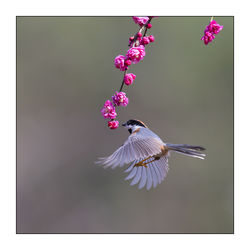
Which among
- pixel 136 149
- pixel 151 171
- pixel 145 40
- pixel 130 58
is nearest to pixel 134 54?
pixel 130 58

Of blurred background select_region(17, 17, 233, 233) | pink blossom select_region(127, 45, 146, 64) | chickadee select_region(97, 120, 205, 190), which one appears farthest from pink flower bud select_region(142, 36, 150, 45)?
blurred background select_region(17, 17, 233, 233)

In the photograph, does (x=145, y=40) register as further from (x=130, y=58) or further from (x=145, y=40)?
(x=130, y=58)

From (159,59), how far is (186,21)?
833 mm

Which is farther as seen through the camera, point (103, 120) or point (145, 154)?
point (103, 120)

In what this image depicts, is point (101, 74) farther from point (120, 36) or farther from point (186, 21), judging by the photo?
point (186, 21)

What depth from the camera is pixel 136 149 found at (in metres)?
2.57

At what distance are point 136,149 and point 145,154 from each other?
73 mm

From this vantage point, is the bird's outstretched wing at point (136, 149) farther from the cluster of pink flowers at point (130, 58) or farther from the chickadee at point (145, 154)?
the cluster of pink flowers at point (130, 58)

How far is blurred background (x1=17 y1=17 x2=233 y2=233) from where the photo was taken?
6621 millimetres

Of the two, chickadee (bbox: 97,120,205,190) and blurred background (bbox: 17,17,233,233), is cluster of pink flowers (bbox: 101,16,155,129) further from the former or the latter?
blurred background (bbox: 17,17,233,233)

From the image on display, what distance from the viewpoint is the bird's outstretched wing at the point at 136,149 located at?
2.34 meters

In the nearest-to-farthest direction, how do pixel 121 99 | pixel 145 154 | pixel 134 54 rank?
1. pixel 134 54
2. pixel 121 99
3. pixel 145 154

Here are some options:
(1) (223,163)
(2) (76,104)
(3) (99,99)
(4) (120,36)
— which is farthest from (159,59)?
(1) (223,163)

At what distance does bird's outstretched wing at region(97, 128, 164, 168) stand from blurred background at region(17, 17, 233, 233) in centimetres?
379
